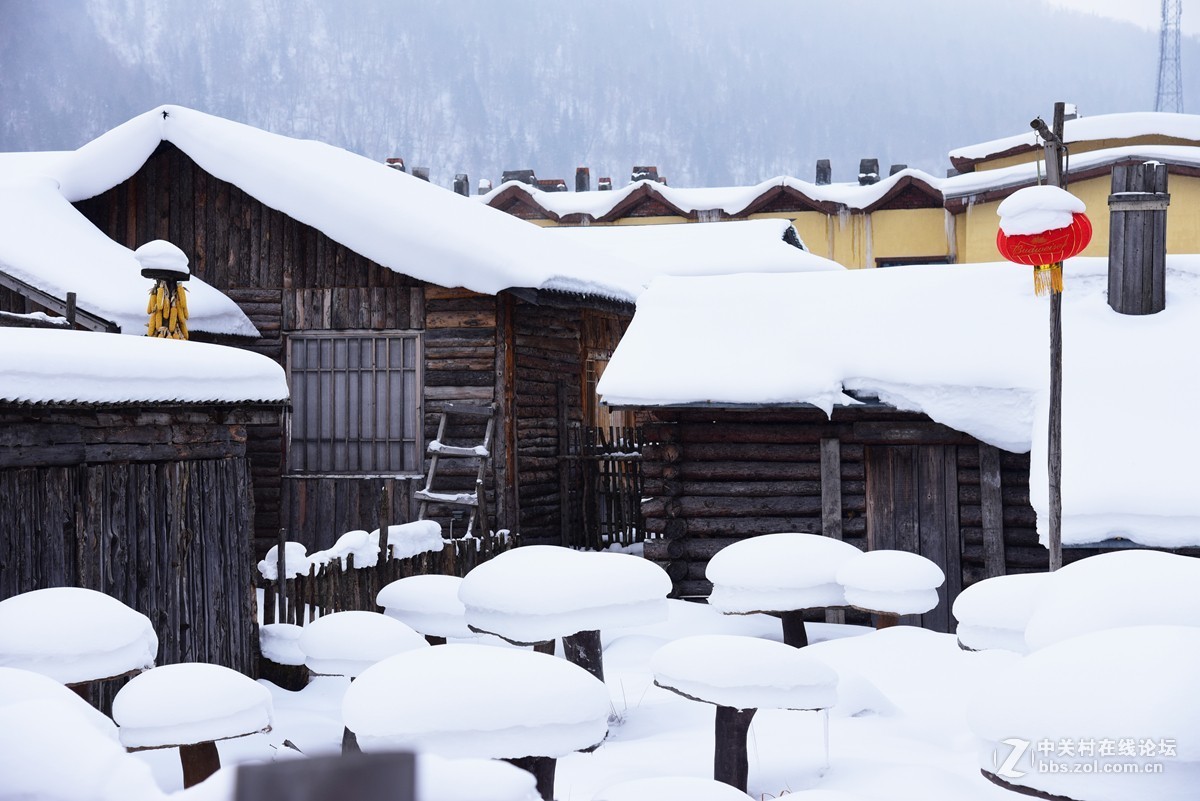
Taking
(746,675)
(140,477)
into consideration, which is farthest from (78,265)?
(746,675)

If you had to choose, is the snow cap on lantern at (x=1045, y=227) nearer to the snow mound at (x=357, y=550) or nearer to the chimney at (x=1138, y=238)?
the chimney at (x=1138, y=238)

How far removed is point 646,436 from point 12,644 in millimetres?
6700

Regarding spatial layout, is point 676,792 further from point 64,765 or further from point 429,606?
point 429,606

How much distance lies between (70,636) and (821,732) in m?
4.39

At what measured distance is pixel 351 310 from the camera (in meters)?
12.4

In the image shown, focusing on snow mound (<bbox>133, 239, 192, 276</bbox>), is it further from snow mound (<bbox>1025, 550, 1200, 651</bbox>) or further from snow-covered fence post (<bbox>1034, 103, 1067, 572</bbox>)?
snow mound (<bbox>1025, 550, 1200, 651</bbox>)

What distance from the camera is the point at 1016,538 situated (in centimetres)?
940

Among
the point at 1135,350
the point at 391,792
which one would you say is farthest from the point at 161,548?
the point at 1135,350

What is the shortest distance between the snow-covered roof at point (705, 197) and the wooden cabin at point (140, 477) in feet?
63.3

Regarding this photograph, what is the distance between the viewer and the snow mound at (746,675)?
196 inches

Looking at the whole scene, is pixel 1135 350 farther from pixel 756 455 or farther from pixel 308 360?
pixel 308 360

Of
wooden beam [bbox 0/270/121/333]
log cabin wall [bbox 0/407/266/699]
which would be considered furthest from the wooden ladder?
log cabin wall [bbox 0/407/266/699]

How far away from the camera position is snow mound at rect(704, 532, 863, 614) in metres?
7.90

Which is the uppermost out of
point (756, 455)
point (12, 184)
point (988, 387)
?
point (12, 184)
